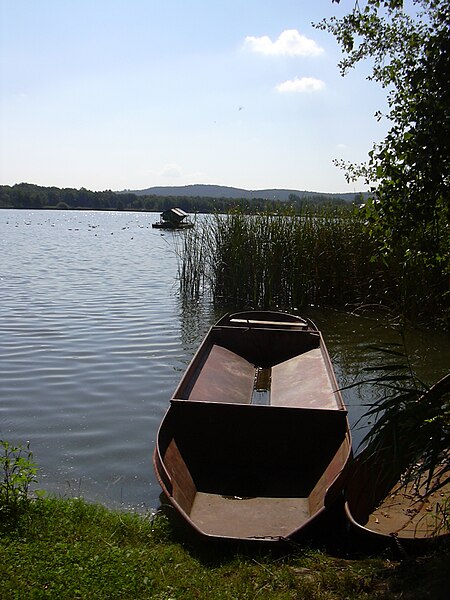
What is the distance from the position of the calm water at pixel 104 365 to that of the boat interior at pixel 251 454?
549mm

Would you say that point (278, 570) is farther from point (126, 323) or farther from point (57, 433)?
point (126, 323)

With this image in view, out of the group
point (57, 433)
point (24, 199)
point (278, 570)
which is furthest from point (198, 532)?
point (24, 199)

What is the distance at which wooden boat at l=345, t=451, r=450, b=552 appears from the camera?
4.12m

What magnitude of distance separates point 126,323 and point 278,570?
414 inches

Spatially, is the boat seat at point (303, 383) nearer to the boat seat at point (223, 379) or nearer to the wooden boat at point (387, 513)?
the boat seat at point (223, 379)

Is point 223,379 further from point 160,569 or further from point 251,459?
point 160,569

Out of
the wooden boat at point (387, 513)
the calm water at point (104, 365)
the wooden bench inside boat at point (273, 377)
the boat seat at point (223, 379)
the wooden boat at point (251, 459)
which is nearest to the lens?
the wooden boat at point (387, 513)

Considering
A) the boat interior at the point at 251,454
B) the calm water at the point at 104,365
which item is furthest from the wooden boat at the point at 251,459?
the calm water at the point at 104,365

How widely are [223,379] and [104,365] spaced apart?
10.0 feet

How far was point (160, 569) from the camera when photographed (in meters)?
4.02

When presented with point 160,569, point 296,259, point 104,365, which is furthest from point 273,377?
point 296,259

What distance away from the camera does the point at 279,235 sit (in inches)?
602

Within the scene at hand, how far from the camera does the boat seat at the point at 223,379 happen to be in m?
7.10

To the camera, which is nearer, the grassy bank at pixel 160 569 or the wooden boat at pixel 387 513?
the grassy bank at pixel 160 569
